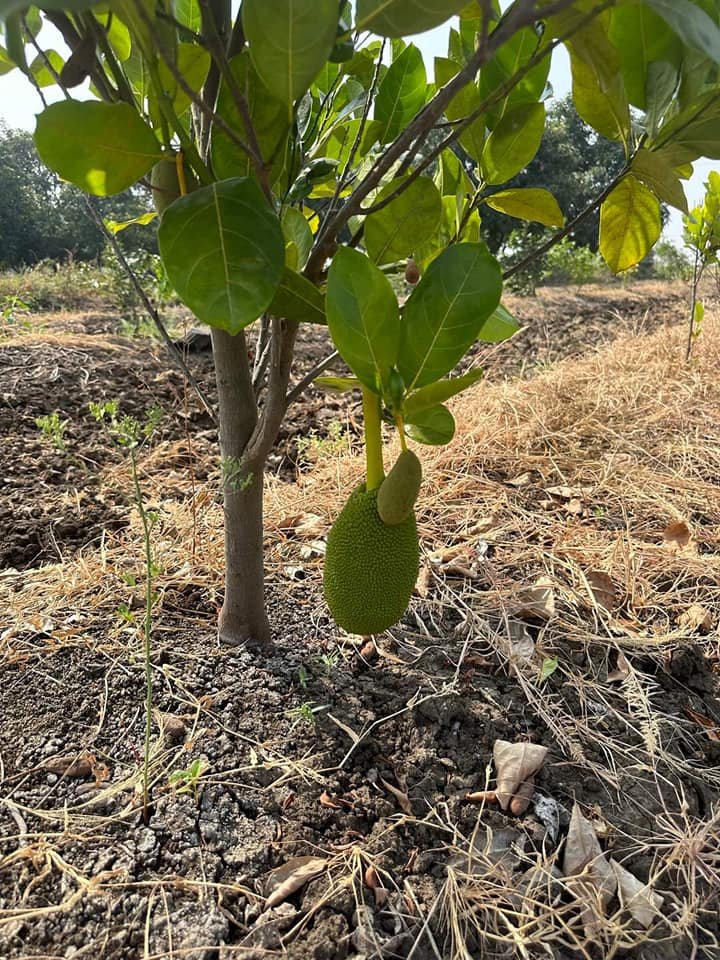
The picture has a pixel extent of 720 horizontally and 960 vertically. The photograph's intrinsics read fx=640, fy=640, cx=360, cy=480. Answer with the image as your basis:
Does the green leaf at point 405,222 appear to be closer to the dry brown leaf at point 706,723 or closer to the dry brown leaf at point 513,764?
the dry brown leaf at point 513,764

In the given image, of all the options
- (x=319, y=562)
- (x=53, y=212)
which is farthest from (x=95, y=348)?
(x=53, y=212)

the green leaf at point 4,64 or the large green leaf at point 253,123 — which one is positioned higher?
the green leaf at point 4,64

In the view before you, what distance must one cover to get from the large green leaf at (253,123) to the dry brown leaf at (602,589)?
105 cm

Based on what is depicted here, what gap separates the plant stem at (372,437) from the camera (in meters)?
0.59

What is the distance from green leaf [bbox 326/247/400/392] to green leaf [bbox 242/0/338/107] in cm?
13

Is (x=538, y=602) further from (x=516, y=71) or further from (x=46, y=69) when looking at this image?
(x=46, y=69)

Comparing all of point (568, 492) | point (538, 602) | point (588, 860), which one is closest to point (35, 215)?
point (568, 492)

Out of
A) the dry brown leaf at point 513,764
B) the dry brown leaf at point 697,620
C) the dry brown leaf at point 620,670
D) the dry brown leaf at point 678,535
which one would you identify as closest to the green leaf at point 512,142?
the dry brown leaf at point 513,764

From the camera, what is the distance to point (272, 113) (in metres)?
0.55

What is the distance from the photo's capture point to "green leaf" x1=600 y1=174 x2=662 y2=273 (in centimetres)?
A: 73

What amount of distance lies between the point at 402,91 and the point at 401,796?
2.81ft

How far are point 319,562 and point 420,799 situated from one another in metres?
0.61

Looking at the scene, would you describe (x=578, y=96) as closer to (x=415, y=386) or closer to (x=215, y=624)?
(x=415, y=386)

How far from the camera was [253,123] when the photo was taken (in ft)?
1.82
